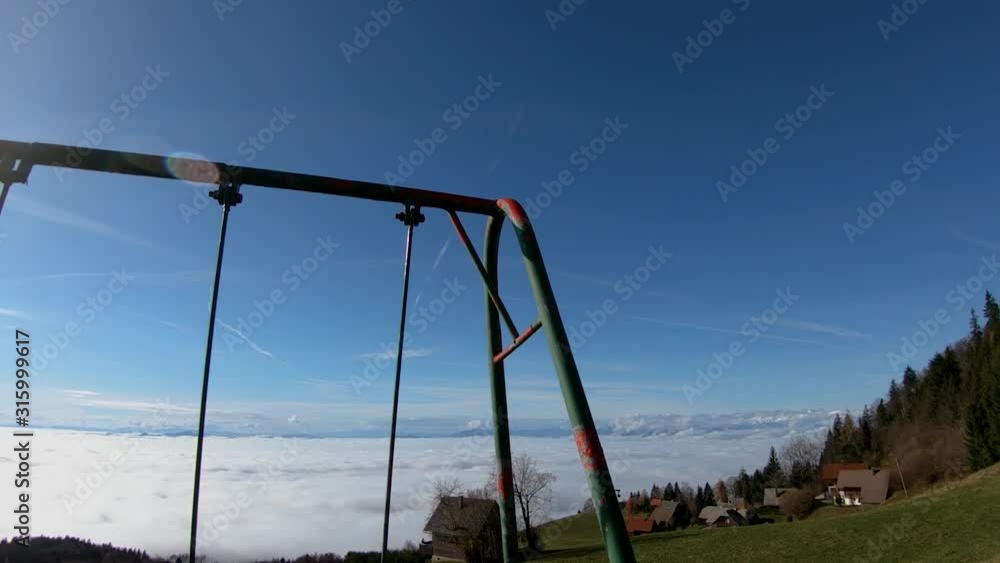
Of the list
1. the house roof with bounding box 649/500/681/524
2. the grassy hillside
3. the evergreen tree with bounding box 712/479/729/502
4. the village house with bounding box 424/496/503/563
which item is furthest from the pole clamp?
the evergreen tree with bounding box 712/479/729/502

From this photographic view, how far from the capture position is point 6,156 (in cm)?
346

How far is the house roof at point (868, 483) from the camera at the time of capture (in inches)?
2803

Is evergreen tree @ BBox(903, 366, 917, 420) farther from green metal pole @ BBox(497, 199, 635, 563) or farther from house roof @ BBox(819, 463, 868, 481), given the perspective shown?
green metal pole @ BBox(497, 199, 635, 563)

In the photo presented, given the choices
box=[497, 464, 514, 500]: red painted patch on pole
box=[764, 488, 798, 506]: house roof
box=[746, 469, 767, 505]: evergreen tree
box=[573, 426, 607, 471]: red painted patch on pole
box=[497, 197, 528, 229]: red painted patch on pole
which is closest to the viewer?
box=[573, 426, 607, 471]: red painted patch on pole

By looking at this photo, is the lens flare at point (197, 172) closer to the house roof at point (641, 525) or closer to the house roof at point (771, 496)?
the house roof at point (641, 525)

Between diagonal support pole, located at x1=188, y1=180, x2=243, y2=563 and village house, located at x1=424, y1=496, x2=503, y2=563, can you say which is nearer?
diagonal support pole, located at x1=188, y1=180, x2=243, y2=563

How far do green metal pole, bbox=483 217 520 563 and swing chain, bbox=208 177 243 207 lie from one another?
2221 mm

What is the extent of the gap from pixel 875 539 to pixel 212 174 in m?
36.9

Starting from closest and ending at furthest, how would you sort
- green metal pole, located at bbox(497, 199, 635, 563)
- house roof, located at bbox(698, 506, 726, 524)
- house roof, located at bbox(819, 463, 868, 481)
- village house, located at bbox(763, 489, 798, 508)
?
green metal pole, located at bbox(497, 199, 635, 563) < house roof, located at bbox(819, 463, 868, 481) < house roof, located at bbox(698, 506, 726, 524) < village house, located at bbox(763, 489, 798, 508)

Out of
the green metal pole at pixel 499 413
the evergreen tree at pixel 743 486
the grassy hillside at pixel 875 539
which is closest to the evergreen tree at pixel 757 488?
the evergreen tree at pixel 743 486

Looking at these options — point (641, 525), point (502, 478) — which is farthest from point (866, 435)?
point (502, 478)

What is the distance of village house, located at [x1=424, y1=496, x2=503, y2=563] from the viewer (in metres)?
40.4

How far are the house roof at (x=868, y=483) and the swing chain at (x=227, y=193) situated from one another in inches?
3442

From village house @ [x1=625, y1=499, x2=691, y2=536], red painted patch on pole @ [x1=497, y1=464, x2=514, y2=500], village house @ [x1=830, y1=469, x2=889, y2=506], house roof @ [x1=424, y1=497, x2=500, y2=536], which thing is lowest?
village house @ [x1=625, y1=499, x2=691, y2=536]
